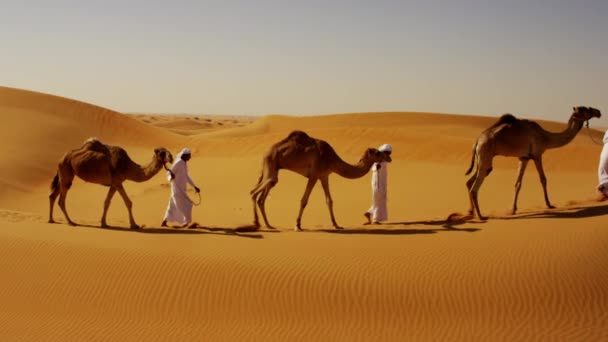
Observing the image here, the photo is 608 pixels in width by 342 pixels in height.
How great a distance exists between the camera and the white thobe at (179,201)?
1221 centimetres

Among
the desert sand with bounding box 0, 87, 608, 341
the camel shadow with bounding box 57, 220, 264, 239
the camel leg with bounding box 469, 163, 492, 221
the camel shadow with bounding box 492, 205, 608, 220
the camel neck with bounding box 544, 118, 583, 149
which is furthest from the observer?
the camel neck with bounding box 544, 118, 583, 149

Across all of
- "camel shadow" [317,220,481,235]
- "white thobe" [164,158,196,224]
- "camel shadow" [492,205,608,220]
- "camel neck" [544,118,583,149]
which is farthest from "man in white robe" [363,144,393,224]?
"white thobe" [164,158,196,224]

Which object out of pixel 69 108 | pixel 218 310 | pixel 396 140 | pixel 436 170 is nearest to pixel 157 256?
pixel 218 310

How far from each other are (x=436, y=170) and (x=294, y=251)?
49.0 ft

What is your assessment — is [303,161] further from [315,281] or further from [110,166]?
[315,281]

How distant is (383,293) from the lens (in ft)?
25.3

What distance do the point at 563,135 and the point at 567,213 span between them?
81.7 inches

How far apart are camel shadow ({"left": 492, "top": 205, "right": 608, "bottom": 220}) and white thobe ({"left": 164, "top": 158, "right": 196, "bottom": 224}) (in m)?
6.11

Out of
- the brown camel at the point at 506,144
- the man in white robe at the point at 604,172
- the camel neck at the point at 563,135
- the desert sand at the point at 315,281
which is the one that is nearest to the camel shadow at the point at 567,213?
the desert sand at the point at 315,281

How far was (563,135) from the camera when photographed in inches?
503

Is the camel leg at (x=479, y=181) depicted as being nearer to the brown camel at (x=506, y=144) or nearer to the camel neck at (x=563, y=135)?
the brown camel at (x=506, y=144)

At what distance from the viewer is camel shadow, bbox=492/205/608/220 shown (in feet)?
36.5

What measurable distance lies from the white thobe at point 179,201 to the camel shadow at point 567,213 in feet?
20.1

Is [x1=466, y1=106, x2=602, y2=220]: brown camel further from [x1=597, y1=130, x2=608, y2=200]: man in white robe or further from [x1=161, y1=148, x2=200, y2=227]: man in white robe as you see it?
[x1=161, y1=148, x2=200, y2=227]: man in white robe
